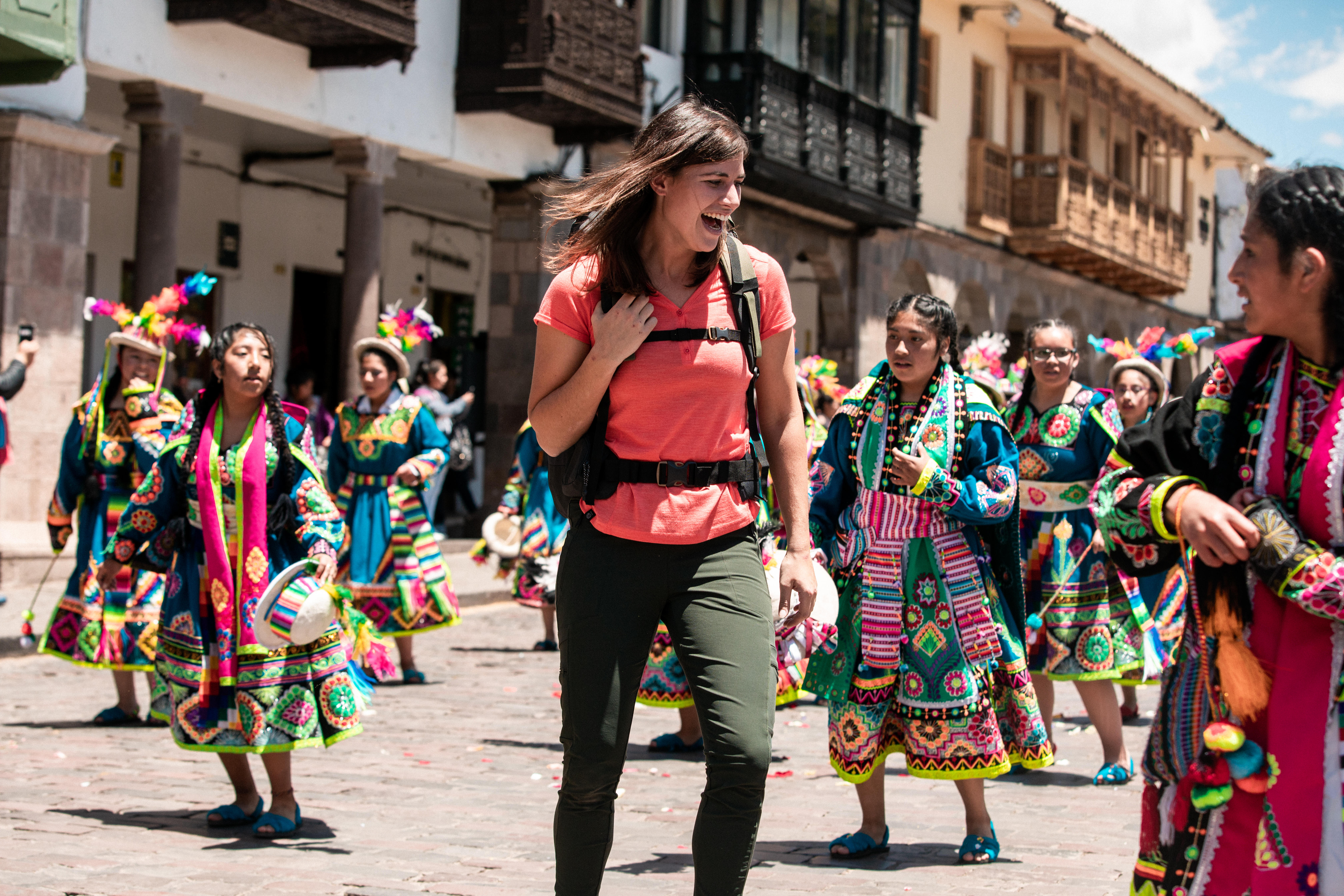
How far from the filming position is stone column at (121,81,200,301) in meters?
13.6

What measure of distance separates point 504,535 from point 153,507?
16.7ft

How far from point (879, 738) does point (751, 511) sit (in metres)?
1.83

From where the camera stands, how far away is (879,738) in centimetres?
533

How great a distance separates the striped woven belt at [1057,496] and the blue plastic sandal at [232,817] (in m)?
3.60

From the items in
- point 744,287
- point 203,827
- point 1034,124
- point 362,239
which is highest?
point 1034,124

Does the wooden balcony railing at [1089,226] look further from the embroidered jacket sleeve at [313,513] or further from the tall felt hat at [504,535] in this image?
the embroidered jacket sleeve at [313,513]

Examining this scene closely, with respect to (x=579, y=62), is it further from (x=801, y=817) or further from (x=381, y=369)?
(x=801, y=817)

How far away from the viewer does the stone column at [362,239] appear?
16.0 metres

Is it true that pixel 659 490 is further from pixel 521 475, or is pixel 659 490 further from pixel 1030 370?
pixel 521 475

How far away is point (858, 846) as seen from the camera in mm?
5316

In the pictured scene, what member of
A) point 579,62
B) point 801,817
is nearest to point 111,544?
point 801,817

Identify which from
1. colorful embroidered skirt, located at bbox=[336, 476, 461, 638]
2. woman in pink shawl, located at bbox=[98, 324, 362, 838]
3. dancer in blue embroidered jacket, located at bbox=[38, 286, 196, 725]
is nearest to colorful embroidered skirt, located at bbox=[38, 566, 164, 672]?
dancer in blue embroidered jacket, located at bbox=[38, 286, 196, 725]

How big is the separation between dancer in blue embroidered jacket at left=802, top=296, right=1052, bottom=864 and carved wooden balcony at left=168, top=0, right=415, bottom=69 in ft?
30.7

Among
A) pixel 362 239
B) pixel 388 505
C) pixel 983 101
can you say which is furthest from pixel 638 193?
pixel 983 101
